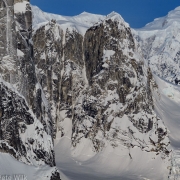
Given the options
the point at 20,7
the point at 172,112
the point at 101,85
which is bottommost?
the point at 172,112

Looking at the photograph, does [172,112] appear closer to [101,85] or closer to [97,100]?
[101,85]

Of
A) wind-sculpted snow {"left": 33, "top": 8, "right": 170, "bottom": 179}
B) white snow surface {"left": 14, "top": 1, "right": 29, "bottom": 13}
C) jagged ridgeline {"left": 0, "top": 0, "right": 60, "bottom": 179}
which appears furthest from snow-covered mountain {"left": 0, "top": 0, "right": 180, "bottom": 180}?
jagged ridgeline {"left": 0, "top": 0, "right": 60, "bottom": 179}

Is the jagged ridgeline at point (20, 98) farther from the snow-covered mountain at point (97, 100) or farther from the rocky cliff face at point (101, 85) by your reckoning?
the rocky cliff face at point (101, 85)

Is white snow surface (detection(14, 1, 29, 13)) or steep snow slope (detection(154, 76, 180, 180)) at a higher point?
white snow surface (detection(14, 1, 29, 13))

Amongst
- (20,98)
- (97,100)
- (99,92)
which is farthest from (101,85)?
(20,98)

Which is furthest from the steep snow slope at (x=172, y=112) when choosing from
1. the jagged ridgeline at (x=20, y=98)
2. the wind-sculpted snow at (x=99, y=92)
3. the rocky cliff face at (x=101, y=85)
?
the jagged ridgeline at (x=20, y=98)

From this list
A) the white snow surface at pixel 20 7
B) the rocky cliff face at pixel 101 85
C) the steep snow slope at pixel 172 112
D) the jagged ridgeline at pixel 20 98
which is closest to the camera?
the jagged ridgeline at pixel 20 98

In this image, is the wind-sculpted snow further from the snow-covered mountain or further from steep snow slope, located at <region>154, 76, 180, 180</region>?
steep snow slope, located at <region>154, 76, 180, 180</region>
